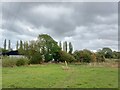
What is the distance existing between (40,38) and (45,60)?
576cm

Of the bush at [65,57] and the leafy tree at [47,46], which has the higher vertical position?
the leafy tree at [47,46]

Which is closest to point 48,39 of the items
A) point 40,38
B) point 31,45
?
point 40,38

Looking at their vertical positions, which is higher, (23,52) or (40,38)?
(40,38)

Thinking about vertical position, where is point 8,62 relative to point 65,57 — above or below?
below

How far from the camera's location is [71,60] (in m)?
58.0

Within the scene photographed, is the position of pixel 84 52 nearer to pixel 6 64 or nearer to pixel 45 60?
pixel 45 60

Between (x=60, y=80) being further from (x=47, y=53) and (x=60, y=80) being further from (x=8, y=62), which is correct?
(x=47, y=53)

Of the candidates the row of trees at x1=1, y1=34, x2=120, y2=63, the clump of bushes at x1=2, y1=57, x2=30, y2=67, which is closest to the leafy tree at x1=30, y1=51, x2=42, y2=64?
the row of trees at x1=1, y1=34, x2=120, y2=63

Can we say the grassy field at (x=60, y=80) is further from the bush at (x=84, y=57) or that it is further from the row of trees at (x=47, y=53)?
the bush at (x=84, y=57)

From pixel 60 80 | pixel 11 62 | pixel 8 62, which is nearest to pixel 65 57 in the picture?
pixel 11 62

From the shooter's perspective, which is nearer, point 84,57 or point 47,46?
point 47,46

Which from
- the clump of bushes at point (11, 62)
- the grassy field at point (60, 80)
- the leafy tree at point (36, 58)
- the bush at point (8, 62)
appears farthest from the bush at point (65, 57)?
the grassy field at point (60, 80)

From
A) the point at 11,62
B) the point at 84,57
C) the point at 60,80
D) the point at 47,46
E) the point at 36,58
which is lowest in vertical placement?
the point at 60,80

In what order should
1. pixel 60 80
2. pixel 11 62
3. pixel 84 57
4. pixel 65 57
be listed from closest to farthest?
pixel 60 80
pixel 11 62
pixel 65 57
pixel 84 57
